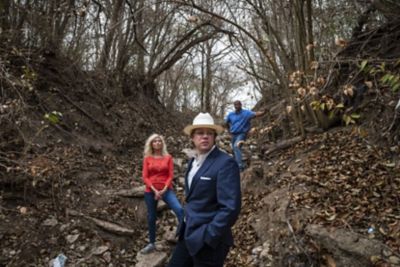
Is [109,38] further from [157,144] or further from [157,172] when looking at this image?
[157,172]

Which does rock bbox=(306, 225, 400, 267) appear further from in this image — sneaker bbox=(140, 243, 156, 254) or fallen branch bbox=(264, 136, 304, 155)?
fallen branch bbox=(264, 136, 304, 155)

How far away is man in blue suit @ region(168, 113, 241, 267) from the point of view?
10.1 feet

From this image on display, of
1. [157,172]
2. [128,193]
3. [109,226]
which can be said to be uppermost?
[157,172]

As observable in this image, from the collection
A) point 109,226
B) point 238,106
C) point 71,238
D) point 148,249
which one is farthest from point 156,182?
point 238,106

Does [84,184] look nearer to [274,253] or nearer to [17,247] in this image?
[17,247]

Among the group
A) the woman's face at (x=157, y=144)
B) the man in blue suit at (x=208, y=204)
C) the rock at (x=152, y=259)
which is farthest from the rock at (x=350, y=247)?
the woman's face at (x=157, y=144)

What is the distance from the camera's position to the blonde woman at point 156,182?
6.09 meters

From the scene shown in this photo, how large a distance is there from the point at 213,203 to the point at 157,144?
3.08 m

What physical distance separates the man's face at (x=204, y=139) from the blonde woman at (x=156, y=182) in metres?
2.68

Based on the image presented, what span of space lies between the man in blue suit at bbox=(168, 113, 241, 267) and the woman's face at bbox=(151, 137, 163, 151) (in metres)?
2.69

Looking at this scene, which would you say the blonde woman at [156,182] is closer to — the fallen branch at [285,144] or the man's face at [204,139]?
the man's face at [204,139]

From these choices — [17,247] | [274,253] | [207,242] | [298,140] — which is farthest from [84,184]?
[207,242]

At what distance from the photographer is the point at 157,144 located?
6.25 metres

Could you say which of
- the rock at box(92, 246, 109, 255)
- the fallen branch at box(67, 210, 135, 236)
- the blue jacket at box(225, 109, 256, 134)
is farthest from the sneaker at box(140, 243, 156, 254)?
the blue jacket at box(225, 109, 256, 134)
